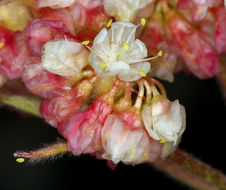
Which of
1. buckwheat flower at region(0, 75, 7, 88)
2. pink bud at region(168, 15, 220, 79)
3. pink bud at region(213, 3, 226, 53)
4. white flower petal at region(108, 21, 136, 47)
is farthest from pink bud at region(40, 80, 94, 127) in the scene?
pink bud at region(213, 3, 226, 53)

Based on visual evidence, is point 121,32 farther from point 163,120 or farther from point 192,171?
point 192,171

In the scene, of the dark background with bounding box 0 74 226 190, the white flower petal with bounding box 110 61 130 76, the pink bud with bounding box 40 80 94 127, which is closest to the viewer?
the white flower petal with bounding box 110 61 130 76

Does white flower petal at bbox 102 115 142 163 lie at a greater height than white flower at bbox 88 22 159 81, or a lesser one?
lesser

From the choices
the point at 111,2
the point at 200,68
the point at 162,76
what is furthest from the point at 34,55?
the point at 200,68

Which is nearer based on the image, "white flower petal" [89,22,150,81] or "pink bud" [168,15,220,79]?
"white flower petal" [89,22,150,81]

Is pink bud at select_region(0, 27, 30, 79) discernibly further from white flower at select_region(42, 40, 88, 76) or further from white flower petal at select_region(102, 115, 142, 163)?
white flower petal at select_region(102, 115, 142, 163)

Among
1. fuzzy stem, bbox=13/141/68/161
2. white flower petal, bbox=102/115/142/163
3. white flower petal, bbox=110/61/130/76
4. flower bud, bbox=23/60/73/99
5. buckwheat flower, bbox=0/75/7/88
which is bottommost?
fuzzy stem, bbox=13/141/68/161

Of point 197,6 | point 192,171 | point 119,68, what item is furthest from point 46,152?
point 197,6

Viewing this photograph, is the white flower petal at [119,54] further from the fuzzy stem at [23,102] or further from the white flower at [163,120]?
the fuzzy stem at [23,102]
